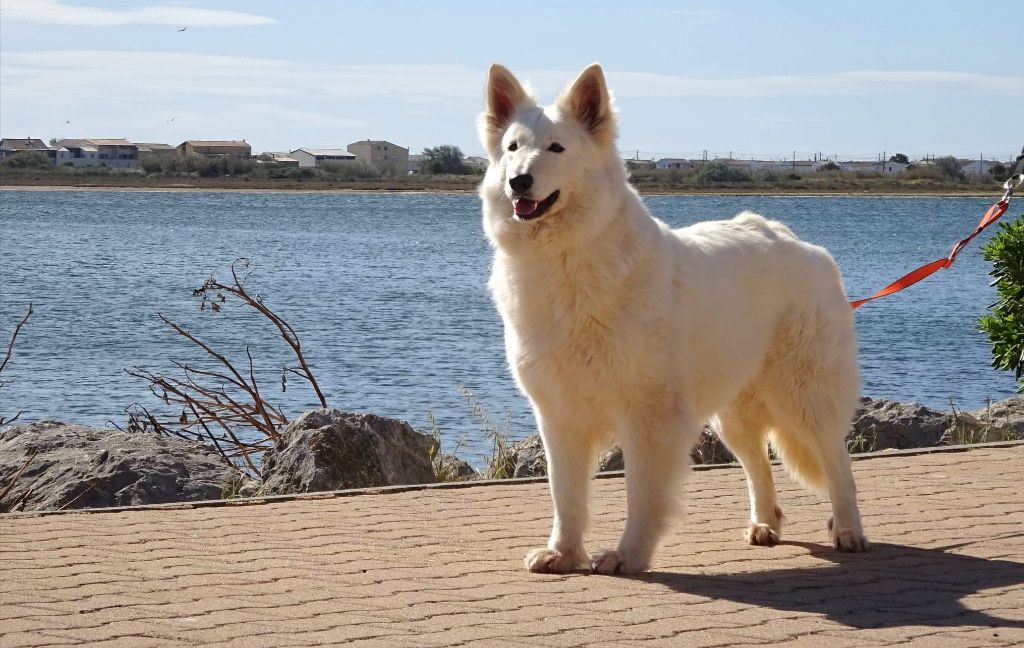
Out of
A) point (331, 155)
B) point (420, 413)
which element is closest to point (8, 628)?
point (420, 413)

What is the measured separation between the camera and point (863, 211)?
307 ft

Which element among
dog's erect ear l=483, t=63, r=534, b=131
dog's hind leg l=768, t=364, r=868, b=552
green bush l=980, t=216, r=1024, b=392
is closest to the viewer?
dog's erect ear l=483, t=63, r=534, b=131

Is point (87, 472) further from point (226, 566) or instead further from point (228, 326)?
point (228, 326)

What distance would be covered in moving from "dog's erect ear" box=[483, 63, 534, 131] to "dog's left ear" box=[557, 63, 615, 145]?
0.23 m

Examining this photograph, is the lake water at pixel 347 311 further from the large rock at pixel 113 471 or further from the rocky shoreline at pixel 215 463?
the large rock at pixel 113 471

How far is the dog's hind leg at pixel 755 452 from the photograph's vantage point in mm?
7254

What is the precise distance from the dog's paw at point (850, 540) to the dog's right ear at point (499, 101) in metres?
A: 2.80

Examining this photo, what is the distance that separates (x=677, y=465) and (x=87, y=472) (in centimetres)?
478

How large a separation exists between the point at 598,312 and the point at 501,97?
49.4 inches

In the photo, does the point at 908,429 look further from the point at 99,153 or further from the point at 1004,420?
the point at 99,153

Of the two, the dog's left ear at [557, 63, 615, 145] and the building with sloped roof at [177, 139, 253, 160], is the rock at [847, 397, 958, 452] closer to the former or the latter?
Result: the dog's left ear at [557, 63, 615, 145]

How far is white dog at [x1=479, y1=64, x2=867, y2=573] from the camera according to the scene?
6.22 meters

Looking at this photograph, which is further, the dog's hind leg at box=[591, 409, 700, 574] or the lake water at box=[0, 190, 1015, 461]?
the lake water at box=[0, 190, 1015, 461]

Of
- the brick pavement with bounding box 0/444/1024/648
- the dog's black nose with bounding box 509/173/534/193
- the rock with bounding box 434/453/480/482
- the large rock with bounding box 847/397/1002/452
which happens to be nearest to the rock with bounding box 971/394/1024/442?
the large rock with bounding box 847/397/1002/452
